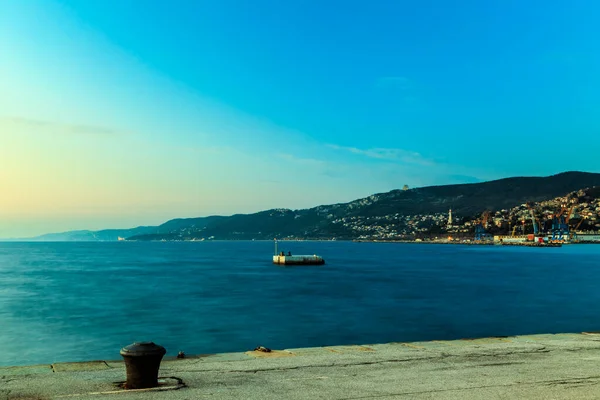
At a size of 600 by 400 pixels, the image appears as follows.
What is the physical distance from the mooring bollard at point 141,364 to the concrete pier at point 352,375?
305 millimetres

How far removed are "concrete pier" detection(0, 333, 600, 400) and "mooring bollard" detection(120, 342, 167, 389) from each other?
305 mm

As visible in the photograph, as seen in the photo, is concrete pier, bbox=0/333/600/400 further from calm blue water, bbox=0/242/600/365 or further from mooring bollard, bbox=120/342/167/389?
calm blue water, bbox=0/242/600/365

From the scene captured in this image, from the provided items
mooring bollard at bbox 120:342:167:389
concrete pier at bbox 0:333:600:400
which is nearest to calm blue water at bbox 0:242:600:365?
concrete pier at bbox 0:333:600:400

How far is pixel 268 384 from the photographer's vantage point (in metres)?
11.8

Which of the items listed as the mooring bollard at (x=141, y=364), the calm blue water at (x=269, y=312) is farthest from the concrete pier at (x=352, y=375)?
the calm blue water at (x=269, y=312)

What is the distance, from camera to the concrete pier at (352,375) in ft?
36.0

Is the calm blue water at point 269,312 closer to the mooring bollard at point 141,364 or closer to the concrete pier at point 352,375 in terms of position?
the concrete pier at point 352,375

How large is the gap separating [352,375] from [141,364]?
500 centimetres

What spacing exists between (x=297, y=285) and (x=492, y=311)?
34.5 metres

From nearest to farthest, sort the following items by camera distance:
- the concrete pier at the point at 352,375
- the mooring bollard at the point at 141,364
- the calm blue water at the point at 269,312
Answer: the concrete pier at the point at 352,375
the mooring bollard at the point at 141,364
the calm blue water at the point at 269,312

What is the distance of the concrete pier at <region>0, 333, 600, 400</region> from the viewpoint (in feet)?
36.0

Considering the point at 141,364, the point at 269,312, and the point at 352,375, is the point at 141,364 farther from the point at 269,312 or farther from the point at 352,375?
the point at 269,312

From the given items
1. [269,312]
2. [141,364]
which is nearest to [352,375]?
[141,364]

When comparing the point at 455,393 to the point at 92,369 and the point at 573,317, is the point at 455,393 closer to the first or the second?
the point at 92,369
